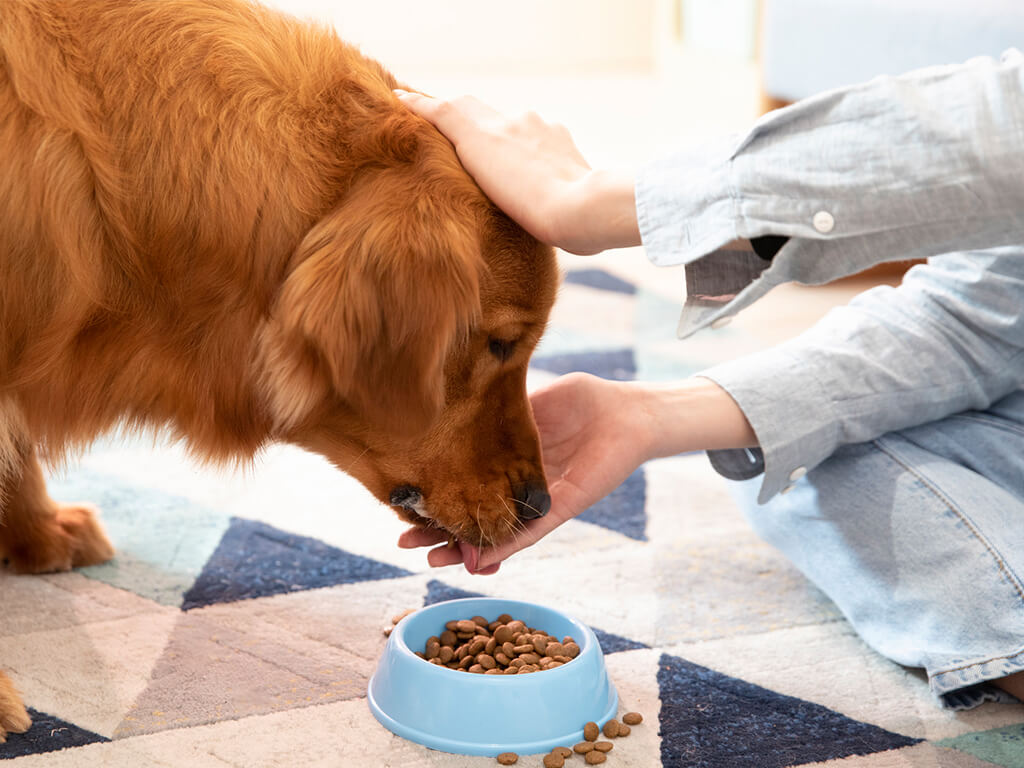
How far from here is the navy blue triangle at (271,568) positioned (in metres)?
1.80

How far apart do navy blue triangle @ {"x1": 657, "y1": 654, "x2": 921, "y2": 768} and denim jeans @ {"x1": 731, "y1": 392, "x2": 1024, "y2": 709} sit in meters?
0.17

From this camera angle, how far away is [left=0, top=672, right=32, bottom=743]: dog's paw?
1.40m

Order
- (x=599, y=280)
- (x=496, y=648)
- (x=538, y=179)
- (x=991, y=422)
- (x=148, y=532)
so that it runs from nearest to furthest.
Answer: (x=538, y=179), (x=496, y=648), (x=991, y=422), (x=148, y=532), (x=599, y=280)

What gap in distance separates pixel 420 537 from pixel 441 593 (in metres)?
0.24

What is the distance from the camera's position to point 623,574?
1875mm

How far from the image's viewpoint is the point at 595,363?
2.88m

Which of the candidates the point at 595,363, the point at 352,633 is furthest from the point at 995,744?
the point at 595,363

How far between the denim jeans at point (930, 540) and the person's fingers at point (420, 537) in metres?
0.60

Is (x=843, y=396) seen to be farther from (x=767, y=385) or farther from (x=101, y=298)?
(x=101, y=298)

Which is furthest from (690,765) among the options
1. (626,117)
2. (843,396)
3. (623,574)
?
(626,117)

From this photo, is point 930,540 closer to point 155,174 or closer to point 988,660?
point 988,660

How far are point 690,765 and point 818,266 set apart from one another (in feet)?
2.05

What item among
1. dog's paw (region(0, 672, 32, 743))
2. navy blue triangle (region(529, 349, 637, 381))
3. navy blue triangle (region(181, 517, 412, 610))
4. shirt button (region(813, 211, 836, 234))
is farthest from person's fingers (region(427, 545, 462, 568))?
navy blue triangle (region(529, 349, 637, 381))

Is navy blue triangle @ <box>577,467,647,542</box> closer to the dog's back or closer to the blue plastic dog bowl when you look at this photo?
the blue plastic dog bowl
